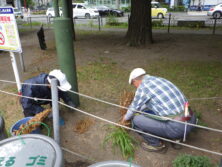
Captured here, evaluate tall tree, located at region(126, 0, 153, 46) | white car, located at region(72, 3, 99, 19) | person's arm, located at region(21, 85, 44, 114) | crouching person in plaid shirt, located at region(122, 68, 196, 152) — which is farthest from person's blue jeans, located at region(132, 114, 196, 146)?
white car, located at region(72, 3, 99, 19)

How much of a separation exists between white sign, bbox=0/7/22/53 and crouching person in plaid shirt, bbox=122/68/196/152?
191cm

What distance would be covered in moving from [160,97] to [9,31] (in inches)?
99.1

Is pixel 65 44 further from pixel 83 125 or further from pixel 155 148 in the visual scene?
pixel 155 148

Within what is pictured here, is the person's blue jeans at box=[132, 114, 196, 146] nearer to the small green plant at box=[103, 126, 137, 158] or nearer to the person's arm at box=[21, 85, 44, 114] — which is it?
the small green plant at box=[103, 126, 137, 158]

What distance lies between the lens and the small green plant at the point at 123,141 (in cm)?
294

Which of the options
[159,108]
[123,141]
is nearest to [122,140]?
[123,141]

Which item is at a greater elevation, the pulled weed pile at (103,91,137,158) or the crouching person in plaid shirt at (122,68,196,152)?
the crouching person in plaid shirt at (122,68,196,152)

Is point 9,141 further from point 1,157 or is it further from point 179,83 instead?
point 179,83

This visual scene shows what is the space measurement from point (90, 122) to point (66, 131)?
409 mm

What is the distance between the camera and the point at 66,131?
341cm

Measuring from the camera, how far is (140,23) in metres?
8.24

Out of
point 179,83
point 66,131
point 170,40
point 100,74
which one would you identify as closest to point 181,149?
point 66,131

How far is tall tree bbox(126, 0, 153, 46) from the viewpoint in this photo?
26.7 ft

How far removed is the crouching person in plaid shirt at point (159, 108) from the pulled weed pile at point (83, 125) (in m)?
0.90
